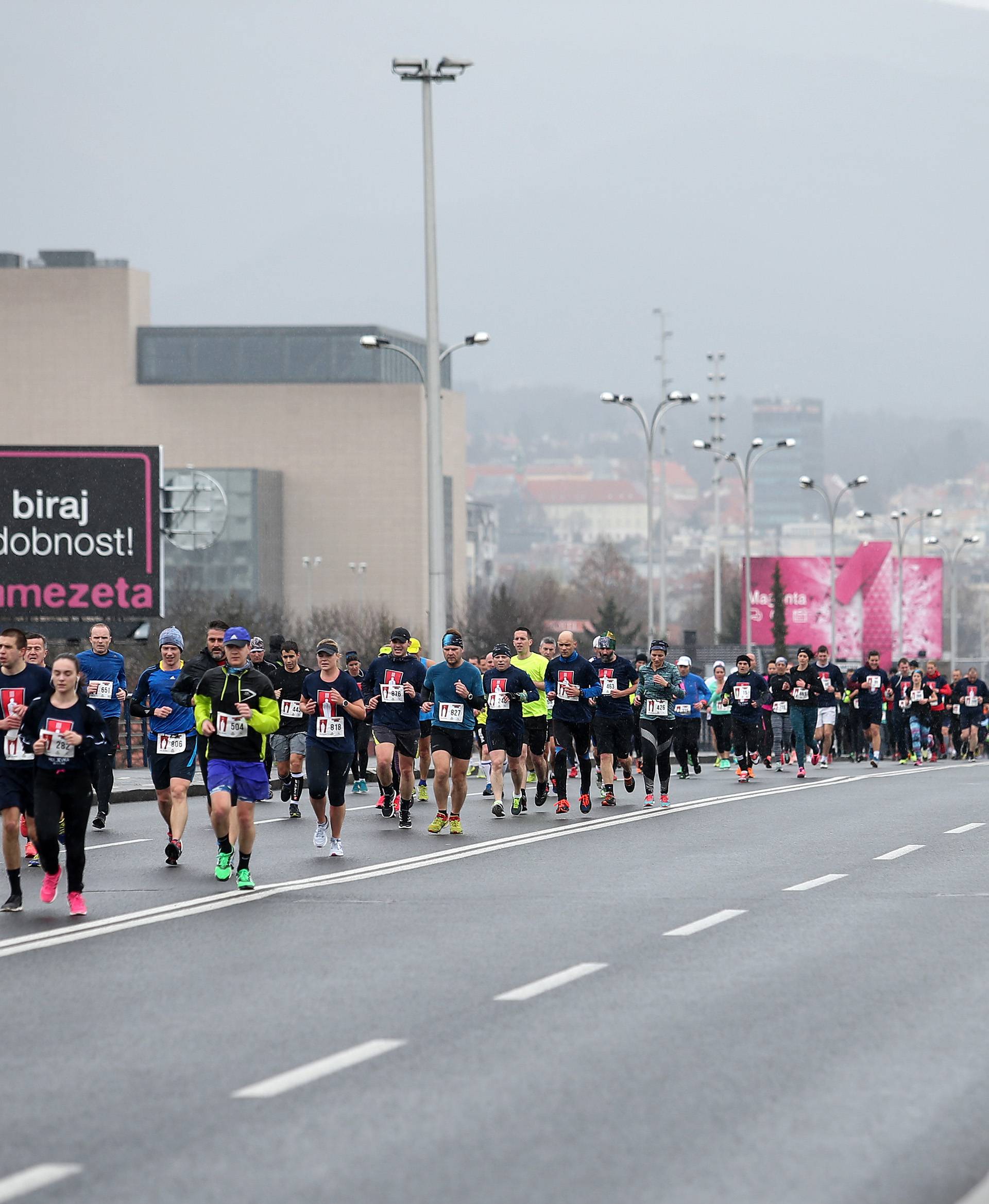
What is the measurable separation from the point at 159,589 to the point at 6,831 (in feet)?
69.9

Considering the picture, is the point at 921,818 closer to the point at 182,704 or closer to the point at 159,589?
the point at 182,704

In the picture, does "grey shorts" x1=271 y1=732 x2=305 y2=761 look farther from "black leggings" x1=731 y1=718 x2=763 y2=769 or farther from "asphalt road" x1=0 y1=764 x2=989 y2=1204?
"black leggings" x1=731 y1=718 x2=763 y2=769

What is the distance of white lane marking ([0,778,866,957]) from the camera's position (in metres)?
12.3

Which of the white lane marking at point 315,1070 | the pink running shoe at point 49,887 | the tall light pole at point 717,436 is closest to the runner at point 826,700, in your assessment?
the pink running shoe at point 49,887

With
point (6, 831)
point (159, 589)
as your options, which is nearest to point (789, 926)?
point (6, 831)

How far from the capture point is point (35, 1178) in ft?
21.5

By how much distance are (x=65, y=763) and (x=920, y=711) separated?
2851 cm

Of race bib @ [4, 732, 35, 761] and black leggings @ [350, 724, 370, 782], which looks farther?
black leggings @ [350, 724, 370, 782]

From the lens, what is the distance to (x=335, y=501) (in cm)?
11962

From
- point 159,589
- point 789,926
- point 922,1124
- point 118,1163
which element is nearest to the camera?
point 118,1163

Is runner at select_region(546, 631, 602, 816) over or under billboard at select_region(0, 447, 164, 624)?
under

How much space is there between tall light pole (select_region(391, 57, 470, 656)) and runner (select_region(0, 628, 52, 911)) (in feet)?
57.9

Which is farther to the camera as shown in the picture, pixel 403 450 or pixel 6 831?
pixel 403 450

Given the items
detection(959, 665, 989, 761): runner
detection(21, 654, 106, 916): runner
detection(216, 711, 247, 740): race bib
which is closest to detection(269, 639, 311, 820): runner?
detection(216, 711, 247, 740): race bib
